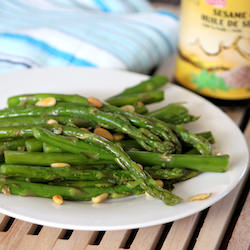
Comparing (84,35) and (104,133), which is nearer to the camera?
(104,133)

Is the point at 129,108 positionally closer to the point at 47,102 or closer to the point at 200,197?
the point at 47,102

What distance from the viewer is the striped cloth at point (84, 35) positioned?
154cm

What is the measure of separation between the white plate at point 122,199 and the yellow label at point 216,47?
0.08m

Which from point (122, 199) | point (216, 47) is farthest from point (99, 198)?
point (216, 47)

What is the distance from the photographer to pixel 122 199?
100cm

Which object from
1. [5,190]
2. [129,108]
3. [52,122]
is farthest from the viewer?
[129,108]

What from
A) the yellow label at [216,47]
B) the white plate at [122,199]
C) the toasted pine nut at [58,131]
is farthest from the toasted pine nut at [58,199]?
the yellow label at [216,47]

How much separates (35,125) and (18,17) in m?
0.85

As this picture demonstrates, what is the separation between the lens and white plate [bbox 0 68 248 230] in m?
0.91

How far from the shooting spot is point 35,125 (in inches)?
42.5

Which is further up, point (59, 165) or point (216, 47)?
point (216, 47)

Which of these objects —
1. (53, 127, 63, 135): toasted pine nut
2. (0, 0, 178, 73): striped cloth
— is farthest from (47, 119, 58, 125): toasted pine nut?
(0, 0, 178, 73): striped cloth

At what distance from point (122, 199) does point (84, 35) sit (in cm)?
77

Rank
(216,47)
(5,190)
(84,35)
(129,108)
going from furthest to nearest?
(84,35)
(216,47)
(129,108)
(5,190)
